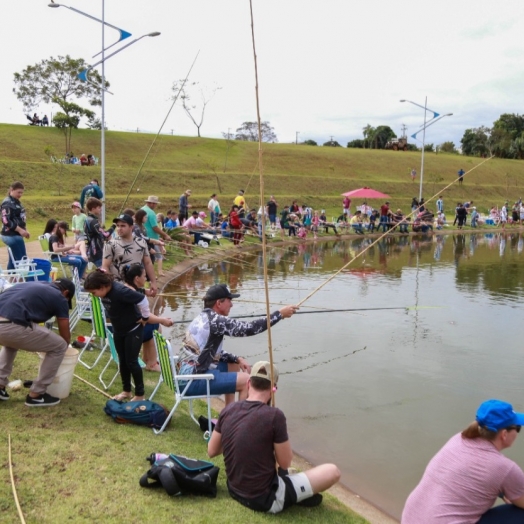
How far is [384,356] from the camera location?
30.8 feet

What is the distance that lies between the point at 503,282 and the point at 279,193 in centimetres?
3028

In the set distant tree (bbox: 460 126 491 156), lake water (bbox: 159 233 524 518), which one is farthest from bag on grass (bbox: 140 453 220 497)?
distant tree (bbox: 460 126 491 156)

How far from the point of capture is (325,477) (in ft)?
14.6

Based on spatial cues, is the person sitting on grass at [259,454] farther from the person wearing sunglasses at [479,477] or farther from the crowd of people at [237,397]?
the person wearing sunglasses at [479,477]

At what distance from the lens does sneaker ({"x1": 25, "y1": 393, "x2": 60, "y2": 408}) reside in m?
5.57

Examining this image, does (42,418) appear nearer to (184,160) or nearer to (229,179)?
A: (229,179)

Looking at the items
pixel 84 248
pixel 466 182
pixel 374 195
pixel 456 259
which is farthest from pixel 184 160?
pixel 84 248

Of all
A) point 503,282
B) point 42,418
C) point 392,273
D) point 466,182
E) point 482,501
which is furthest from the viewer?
point 466,182

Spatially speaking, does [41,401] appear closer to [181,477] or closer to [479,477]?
[181,477]

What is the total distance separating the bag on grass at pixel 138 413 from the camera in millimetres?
5641

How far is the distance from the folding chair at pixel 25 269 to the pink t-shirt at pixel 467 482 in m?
6.99

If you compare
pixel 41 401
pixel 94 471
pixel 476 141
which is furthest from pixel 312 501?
pixel 476 141

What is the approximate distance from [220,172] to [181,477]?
4486 centimetres

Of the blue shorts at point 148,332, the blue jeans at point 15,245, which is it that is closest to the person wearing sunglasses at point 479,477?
the blue shorts at point 148,332
